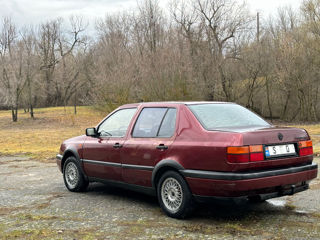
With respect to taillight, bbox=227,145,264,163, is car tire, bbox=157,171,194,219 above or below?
below

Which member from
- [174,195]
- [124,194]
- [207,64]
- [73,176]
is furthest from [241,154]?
[207,64]

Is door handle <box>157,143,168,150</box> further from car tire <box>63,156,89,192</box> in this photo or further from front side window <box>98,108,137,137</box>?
car tire <box>63,156,89,192</box>

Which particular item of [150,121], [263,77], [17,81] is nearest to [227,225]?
[150,121]

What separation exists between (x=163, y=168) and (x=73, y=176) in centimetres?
268

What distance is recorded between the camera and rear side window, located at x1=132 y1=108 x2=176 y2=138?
5.57 meters

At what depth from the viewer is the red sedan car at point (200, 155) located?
4.66 meters

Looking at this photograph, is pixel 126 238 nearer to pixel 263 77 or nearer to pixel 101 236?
pixel 101 236

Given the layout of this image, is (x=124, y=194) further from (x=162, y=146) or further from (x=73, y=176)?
(x=162, y=146)

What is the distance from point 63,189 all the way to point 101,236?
129 inches

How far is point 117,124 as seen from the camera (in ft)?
21.9

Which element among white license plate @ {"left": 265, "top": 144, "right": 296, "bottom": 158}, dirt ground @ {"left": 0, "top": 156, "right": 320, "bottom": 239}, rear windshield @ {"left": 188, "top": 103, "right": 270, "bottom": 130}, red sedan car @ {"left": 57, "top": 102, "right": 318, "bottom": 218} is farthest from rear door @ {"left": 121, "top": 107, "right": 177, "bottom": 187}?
white license plate @ {"left": 265, "top": 144, "right": 296, "bottom": 158}

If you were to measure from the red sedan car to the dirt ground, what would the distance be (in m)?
0.35

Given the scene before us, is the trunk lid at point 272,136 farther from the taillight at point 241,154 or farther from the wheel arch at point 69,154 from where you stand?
the wheel arch at point 69,154

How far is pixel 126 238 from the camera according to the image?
452cm
